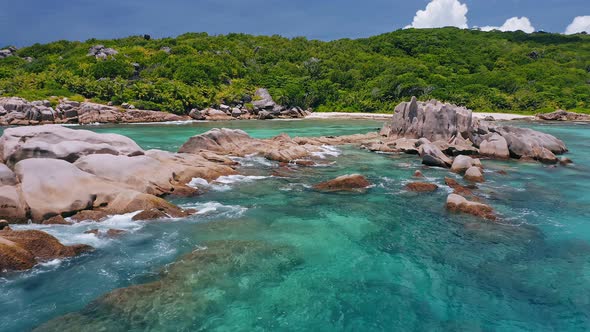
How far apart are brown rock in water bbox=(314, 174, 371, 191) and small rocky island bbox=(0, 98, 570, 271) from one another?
0.05 metres

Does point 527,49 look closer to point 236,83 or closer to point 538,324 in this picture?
point 236,83

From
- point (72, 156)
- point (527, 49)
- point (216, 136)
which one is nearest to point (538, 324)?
point (72, 156)

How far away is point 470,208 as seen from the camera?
16.1m

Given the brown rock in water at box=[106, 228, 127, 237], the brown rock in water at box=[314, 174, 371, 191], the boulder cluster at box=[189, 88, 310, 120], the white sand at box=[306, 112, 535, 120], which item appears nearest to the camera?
the brown rock in water at box=[106, 228, 127, 237]

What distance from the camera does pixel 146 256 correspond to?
11617mm

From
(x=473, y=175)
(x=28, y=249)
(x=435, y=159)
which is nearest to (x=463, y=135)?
(x=435, y=159)

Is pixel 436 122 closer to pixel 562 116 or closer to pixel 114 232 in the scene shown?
pixel 114 232

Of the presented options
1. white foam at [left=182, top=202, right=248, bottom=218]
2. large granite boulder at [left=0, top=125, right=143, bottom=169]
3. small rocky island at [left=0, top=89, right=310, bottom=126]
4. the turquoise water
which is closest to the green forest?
small rocky island at [left=0, top=89, right=310, bottom=126]

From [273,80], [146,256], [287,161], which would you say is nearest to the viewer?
[146,256]

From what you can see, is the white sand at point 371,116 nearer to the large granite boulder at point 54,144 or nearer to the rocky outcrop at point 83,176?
the rocky outcrop at point 83,176

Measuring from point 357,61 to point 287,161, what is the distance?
9856cm

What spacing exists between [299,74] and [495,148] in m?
79.2

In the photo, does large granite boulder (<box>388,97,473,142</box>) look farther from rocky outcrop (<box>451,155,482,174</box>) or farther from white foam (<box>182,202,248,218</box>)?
white foam (<box>182,202,248,218</box>)

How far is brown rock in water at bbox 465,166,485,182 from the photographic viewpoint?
2209 centimetres
